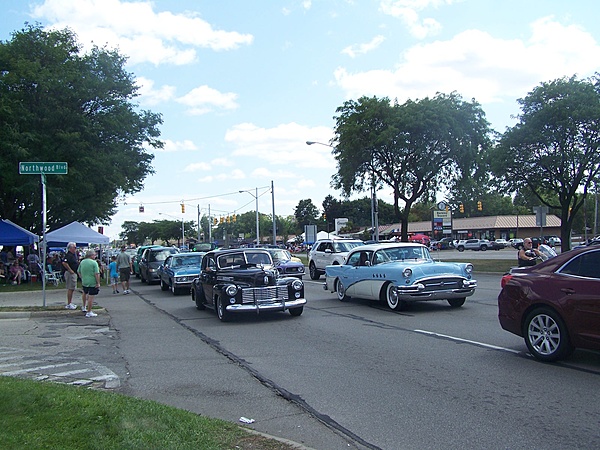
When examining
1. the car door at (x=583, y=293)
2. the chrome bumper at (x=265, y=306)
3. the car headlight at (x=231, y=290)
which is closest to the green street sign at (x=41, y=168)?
the car headlight at (x=231, y=290)

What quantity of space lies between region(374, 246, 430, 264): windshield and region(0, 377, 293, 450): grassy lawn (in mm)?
9278

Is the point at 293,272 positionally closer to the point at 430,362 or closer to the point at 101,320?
the point at 101,320

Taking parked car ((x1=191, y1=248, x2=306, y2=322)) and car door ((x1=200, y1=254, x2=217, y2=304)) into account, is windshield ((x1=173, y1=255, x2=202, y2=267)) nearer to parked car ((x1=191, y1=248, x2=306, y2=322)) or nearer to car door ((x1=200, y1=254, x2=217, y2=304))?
car door ((x1=200, y1=254, x2=217, y2=304))

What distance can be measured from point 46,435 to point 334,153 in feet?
112

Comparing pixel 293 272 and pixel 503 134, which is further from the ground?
pixel 503 134

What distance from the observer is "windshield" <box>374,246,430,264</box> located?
14227 mm

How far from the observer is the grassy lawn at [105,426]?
14.9 ft

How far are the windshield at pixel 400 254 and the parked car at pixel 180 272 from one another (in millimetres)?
7737

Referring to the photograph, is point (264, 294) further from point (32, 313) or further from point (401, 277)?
point (32, 313)

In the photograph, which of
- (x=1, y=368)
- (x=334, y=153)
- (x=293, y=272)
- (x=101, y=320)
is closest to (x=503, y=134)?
(x=334, y=153)

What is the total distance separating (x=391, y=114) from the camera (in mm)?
34844

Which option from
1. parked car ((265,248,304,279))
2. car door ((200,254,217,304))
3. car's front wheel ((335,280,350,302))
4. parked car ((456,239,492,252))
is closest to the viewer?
car door ((200,254,217,304))

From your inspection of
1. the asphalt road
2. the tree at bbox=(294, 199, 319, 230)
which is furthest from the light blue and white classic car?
the tree at bbox=(294, 199, 319, 230)

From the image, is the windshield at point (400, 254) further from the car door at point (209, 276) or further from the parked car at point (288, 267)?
the parked car at point (288, 267)
